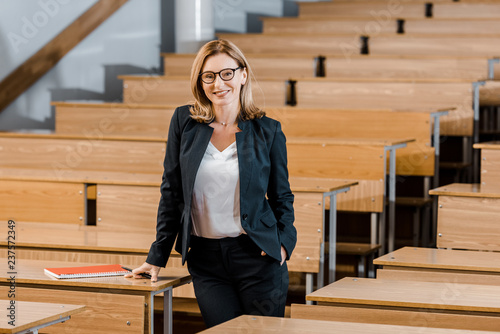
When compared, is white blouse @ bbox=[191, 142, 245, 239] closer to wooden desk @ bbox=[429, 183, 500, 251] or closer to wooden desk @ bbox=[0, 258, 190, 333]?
wooden desk @ bbox=[0, 258, 190, 333]

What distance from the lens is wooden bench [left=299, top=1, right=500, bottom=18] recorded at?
10.6 feet

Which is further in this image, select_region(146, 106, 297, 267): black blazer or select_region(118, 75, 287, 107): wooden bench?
select_region(118, 75, 287, 107): wooden bench

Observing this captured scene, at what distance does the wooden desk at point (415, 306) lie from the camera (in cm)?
106

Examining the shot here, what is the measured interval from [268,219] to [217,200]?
3.0 inches

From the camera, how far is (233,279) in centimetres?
111

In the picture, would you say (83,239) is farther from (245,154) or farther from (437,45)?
(437,45)

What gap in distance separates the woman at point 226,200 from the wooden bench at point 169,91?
4.46 feet

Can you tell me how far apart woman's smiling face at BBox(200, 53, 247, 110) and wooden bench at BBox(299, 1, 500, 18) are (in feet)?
7.06

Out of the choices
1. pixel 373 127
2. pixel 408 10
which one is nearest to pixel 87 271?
pixel 373 127

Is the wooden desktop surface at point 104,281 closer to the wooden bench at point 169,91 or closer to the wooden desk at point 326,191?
the wooden desk at point 326,191

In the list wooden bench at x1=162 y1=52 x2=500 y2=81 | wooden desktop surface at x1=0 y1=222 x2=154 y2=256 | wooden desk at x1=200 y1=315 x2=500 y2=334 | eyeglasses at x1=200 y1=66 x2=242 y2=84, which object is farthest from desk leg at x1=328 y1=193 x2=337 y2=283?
wooden bench at x1=162 y1=52 x2=500 y2=81

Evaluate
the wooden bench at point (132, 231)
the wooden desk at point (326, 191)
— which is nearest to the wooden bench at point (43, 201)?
the wooden bench at point (132, 231)

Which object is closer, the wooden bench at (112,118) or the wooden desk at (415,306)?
the wooden desk at (415,306)

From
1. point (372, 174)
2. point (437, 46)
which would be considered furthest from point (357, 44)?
point (372, 174)
